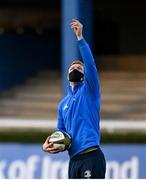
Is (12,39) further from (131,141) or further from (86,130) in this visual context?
(86,130)

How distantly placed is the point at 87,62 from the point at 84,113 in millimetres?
366

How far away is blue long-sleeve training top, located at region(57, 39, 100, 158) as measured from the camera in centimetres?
536

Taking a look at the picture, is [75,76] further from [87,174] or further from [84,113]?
[87,174]

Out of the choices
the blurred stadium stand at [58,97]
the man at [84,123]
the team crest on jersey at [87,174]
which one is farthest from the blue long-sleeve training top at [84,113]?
the blurred stadium stand at [58,97]

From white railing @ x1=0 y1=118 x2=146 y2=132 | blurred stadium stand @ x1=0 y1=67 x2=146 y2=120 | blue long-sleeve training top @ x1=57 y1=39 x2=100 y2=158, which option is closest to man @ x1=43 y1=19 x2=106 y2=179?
blue long-sleeve training top @ x1=57 y1=39 x2=100 y2=158

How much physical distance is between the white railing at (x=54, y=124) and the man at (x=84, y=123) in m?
4.57

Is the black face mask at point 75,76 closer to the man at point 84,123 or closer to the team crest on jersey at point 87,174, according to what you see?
the man at point 84,123

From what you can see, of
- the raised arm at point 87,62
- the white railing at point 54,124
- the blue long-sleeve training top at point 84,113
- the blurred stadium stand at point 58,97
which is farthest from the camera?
the blurred stadium stand at point 58,97

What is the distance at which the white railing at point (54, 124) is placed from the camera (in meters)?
10.3

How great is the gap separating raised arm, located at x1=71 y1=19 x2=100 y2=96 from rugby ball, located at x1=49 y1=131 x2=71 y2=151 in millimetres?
365

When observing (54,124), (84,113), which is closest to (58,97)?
(54,124)

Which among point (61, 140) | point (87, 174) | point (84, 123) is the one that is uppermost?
point (84, 123)

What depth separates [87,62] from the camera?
17.4 feet

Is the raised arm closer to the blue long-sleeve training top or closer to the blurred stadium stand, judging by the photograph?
the blue long-sleeve training top
